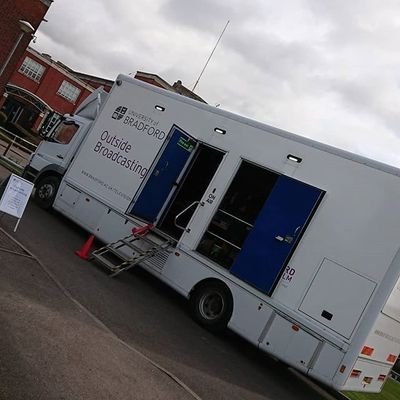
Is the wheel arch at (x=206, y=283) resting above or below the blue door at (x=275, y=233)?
below

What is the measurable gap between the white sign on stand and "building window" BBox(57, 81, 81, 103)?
4783cm

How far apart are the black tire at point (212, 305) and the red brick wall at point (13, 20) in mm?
19333

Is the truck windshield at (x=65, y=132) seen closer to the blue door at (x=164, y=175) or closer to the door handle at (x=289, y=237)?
the blue door at (x=164, y=175)

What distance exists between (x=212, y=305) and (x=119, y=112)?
5.32 meters

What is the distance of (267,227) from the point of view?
857 cm

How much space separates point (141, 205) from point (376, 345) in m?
5.33

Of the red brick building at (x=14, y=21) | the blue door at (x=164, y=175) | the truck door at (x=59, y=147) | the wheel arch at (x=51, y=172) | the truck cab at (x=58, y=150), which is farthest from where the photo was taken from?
the red brick building at (x=14, y=21)

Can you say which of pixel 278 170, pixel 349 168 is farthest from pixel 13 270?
pixel 349 168

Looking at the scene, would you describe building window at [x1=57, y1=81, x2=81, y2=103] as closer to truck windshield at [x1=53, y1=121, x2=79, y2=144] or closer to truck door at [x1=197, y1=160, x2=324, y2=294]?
truck windshield at [x1=53, y1=121, x2=79, y2=144]

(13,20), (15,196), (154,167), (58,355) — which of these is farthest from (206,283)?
(13,20)

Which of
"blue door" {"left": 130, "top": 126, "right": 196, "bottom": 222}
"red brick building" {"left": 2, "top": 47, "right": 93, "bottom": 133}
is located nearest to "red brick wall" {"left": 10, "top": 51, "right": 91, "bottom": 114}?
"red brick building" {"left": 2, "top": 47, "right": 93, "bottom": 133}

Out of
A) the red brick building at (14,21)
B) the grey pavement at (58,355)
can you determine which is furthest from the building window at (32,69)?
the grey pavement at (58,355)

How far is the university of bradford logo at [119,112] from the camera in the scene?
1168 cm

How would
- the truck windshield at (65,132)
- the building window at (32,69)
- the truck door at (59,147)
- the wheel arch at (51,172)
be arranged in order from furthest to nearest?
the building window at (32,69) < the truck windshield at (65,132) < the truck door at (59,147) < the wheel arch at (51,172)
